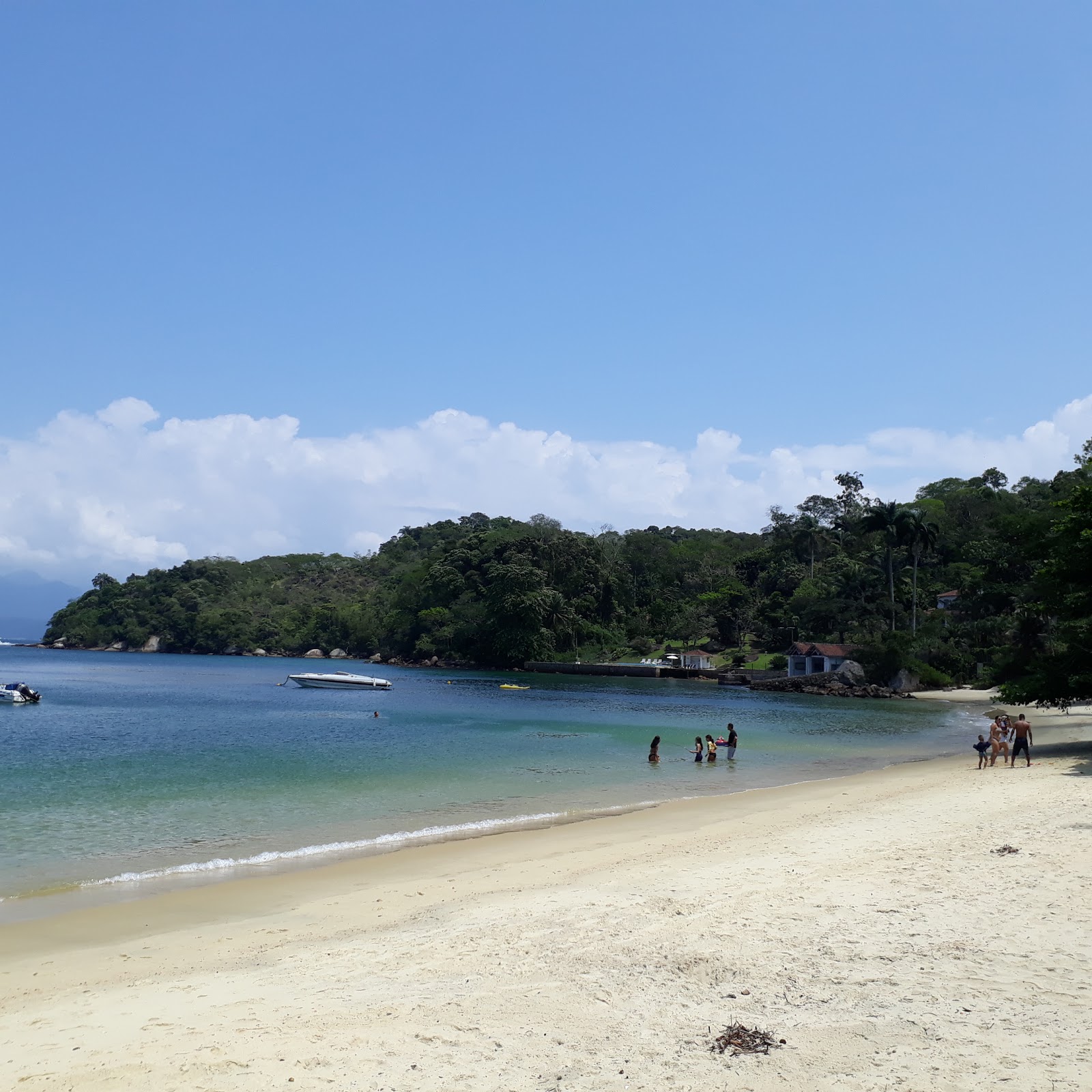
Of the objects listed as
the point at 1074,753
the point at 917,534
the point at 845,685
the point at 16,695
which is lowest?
the point at 16,695

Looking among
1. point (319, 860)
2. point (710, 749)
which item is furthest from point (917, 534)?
point (319, 860)

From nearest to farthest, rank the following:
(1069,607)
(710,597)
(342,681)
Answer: (1069,607) < (342,681) < (710,597)

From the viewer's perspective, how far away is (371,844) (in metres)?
17.7

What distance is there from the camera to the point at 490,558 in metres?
126

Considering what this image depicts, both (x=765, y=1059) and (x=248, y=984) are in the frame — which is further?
(x=248, y=984)

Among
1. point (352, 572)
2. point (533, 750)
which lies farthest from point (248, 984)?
point (352, 572)

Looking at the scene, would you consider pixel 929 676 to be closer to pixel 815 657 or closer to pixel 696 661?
pixel 815 657

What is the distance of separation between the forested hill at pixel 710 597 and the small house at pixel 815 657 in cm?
227

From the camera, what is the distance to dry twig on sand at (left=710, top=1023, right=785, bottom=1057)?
21.8ft

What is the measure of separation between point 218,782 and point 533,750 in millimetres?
12907

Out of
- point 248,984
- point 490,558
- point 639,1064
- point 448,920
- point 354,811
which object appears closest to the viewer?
point 639,1064

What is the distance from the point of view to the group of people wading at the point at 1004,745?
86.8 ft

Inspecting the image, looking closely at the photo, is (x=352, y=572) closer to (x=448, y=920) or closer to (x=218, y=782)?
(x=218, y=782)

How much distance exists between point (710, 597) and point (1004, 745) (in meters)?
83.4
